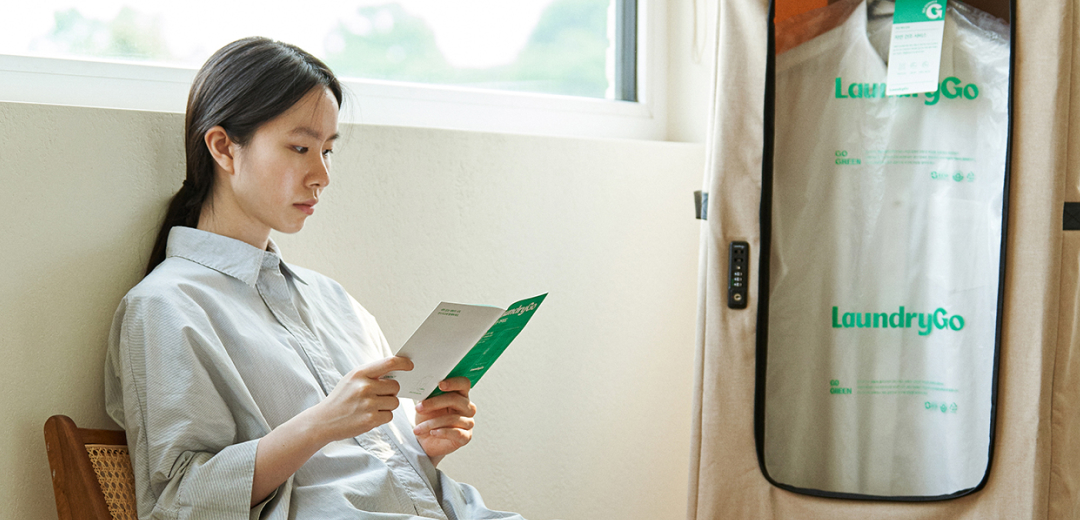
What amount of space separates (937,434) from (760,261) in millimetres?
512

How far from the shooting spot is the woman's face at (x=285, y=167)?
1280mm

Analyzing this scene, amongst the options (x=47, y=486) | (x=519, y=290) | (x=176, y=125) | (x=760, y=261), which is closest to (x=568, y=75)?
(x=519, y=290)

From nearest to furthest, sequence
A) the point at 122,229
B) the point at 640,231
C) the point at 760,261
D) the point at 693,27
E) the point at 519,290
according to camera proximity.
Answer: the point at 122,229 < the point at 760,261 < the point at 519,290 < the point at 640,231 < the point at 693,27

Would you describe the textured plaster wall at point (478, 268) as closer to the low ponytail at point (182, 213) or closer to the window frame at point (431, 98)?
the low ponytail at point (182, 213)

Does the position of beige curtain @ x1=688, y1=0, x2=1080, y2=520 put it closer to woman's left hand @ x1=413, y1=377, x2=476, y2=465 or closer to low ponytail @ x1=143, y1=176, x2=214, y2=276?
woman's left hand @ x1=413, y1=377, x2=476, y2=465

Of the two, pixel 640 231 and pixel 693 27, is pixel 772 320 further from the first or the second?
pixel 693 27

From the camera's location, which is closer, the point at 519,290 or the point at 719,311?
the point at 719,311

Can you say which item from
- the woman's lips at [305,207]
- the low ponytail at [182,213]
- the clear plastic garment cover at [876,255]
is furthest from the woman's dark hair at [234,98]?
the clear plastic garment cover at [876,255]

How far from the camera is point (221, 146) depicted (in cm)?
128

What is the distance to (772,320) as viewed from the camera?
1.75m

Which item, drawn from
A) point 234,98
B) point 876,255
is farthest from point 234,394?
point 876,255

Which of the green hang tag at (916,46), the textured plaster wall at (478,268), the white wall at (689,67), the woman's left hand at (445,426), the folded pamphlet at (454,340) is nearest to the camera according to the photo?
the folded pamphlet at (454,340)

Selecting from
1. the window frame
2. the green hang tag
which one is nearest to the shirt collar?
the window frame

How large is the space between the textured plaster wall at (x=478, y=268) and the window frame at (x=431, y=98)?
0.17m
